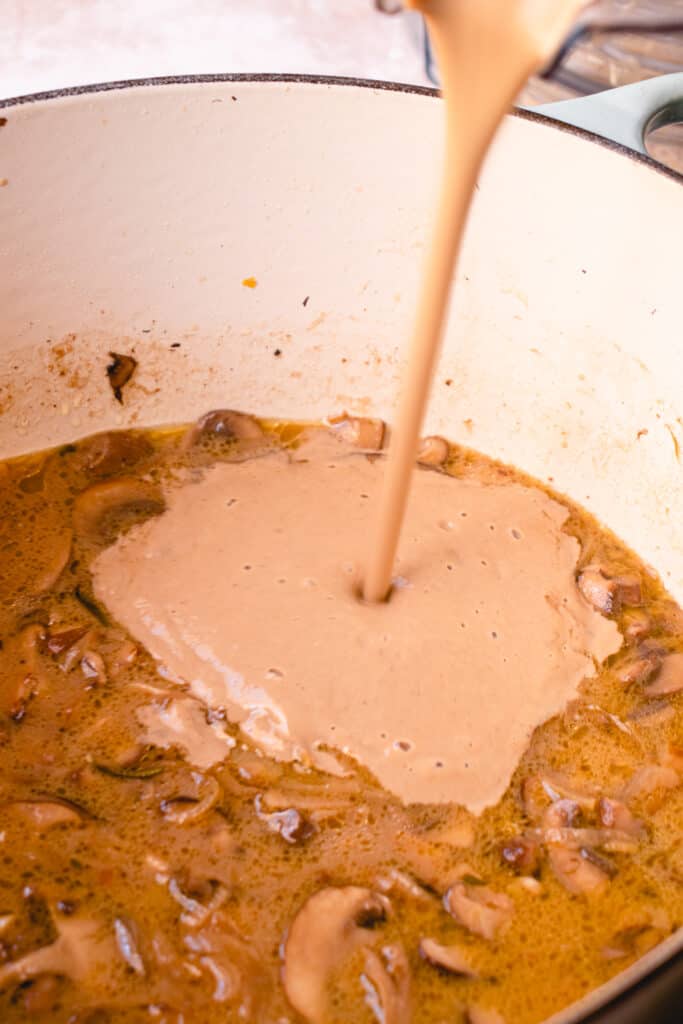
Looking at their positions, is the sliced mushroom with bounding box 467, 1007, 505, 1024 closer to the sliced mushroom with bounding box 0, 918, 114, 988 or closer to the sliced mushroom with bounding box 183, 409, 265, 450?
the sliced mushroom with bounding box 0, 918, 114, 988

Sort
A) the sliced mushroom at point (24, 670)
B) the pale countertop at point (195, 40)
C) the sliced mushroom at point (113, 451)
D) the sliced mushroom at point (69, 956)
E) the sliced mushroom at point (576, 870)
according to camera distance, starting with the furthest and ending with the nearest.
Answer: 1. the pale countertop at point (195, 40)
2. the sliced mushroom at point (113, 451)
3. the sliced mushroom at point (24, 670)
4. the sliced mushroom at point (576, 870)
5. the sliced mushroom at point (69, 956)

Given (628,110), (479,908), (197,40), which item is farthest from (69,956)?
(197,40)

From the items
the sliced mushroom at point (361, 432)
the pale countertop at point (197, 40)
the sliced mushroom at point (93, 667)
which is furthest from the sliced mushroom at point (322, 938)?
the pale countertop at point (197, 40)

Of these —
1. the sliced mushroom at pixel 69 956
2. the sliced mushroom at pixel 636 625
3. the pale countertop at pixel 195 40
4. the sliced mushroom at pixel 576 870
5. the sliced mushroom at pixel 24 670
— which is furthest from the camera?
the pale countertop at pixel 195 40

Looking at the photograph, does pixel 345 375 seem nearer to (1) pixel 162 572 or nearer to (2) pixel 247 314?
(2) pixel 247 314

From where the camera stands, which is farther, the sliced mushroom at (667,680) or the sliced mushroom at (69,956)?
the sliced mushroom at (667,680)

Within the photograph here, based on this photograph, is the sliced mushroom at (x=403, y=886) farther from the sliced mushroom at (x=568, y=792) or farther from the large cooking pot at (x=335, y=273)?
the large cooking pot at (x=335, y=273)
